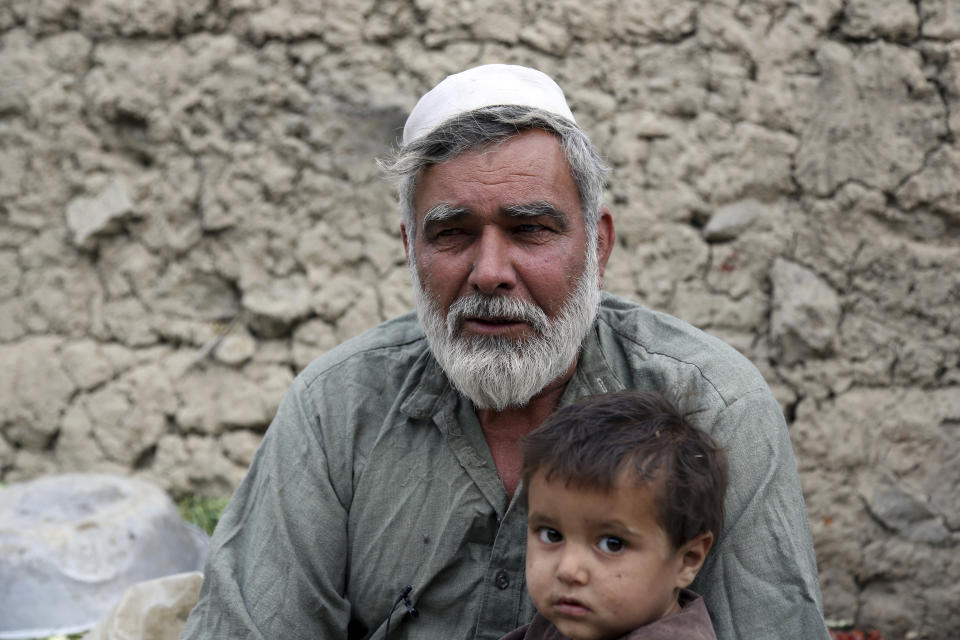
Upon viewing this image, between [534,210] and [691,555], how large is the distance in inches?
35.6

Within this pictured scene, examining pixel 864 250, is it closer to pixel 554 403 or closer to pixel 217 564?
pixel 554 403

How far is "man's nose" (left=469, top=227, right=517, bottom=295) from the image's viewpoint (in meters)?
2.46

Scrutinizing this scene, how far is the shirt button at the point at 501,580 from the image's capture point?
99.0 inches

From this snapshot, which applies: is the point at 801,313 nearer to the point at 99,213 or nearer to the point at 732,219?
the point at 732,219

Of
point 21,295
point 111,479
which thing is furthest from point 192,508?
point 21,295

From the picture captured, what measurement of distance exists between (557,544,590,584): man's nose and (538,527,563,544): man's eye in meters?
0.07

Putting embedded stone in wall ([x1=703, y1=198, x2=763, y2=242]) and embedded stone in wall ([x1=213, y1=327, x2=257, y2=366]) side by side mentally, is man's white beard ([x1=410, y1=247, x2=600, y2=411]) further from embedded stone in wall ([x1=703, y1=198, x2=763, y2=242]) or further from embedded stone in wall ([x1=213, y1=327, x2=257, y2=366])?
embedded stone in wall ([x1=213, y1=327, x2=257, y2=366])

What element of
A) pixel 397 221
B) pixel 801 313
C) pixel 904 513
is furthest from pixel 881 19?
pixel 397 221

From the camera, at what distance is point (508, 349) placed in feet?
8.27

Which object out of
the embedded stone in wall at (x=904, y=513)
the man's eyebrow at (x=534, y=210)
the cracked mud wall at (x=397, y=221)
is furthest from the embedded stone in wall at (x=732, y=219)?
the man's eyebrow at (x=534, y=210)

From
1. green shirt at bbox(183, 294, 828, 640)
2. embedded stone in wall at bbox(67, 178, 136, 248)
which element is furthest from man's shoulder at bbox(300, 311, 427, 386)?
embedded stone in wall at bbox(67, 178, 136, 248)

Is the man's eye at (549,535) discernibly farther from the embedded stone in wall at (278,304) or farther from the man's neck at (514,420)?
the embedded stone in wall at (278,304)

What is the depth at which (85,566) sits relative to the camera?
3818mm

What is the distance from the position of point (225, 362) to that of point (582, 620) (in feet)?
9.55
